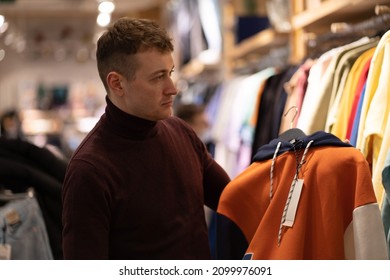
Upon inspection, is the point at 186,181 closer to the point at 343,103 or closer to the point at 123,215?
the point at 123,215

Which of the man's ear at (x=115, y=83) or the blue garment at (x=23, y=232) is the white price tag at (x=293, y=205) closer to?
the man's ear at (x=115, y=83)

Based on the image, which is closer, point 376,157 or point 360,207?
point 360,207

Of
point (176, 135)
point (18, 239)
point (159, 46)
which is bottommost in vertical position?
point (18, 239)

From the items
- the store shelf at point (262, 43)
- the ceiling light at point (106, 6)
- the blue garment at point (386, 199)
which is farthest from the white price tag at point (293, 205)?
the ceiling light at point (106, 6)

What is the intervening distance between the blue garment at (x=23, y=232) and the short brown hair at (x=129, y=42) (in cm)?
72

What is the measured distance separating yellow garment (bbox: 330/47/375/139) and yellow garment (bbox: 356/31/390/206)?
4.6 inches

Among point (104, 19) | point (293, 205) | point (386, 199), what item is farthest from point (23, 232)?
point (104, 19)

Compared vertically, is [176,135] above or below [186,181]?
above

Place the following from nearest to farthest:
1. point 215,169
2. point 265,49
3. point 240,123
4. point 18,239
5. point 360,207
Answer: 1. point 360,207
2. point 215,169
3. point 18,239
4. point 240,123
5. point 265,49

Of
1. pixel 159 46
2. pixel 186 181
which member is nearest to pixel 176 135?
pixel 186 181

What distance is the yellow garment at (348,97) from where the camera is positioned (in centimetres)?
182

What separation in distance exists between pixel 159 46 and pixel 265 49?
8.09ft
